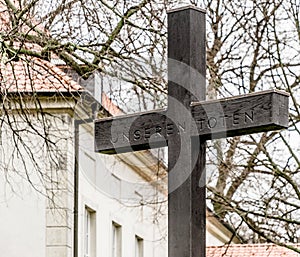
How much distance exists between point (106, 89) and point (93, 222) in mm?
9170

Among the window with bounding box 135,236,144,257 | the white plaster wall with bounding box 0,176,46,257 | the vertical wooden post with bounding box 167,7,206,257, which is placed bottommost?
the vertical wooden post with bounding box 167,7,206,257

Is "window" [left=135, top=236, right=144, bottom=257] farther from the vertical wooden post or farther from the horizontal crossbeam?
the vertical wooden post

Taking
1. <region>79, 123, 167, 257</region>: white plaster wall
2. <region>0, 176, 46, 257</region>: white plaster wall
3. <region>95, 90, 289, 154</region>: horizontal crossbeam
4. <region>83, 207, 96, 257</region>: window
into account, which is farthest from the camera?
<region>83, 207, 96, 257</region>: window

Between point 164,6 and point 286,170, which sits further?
point 286,170

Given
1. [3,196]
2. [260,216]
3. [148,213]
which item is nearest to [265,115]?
[260,216]

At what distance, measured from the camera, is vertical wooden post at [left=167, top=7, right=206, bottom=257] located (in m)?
7.08

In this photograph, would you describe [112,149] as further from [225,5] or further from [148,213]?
[148,213]

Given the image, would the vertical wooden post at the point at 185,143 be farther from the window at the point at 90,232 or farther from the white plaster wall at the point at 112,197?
the window at the point at 90,232

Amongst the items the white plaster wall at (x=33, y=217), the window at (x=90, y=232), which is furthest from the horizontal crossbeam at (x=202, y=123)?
the window at (x=90, y=232)

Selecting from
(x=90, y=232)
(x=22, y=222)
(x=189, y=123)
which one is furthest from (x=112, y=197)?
(x=189, y=123)

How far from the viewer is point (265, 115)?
705 centimetres

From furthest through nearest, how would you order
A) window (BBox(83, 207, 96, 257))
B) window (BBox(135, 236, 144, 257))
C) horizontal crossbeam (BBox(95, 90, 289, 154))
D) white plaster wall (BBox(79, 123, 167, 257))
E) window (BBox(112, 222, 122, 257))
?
window (BBox(135, 236, 144, 257)) < window (BBox(112, 222, 122, 257)) < window (BBox(83, 207, 96, 257)) < white plaster wall (BBox(79, 123, 167, 257)) < horizontal crossbeam (BBox(95, 90, 289, 154))

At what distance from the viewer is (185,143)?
727cm

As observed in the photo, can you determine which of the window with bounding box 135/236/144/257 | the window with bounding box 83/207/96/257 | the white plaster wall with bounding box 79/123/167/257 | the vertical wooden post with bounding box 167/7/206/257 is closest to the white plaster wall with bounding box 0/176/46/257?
the white plaster wall with bounding box 79/123/167/257
